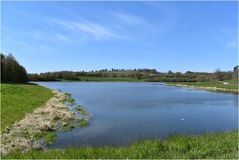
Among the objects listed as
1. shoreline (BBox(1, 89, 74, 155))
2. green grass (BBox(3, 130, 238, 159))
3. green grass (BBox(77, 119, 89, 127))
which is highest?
green grass (BBox(3, 130, 238, 159))

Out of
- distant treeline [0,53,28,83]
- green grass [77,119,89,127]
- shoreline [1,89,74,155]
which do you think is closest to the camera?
shoreline [1,89,74,155]

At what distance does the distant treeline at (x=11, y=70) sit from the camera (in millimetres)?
68531

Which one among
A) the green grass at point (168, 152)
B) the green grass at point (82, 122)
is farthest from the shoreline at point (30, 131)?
the green grass at point (168, 152)

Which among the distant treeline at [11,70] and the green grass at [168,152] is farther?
the distant treeline at [11,70]

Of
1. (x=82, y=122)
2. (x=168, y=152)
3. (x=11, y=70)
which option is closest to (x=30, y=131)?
(x=82, y=122)

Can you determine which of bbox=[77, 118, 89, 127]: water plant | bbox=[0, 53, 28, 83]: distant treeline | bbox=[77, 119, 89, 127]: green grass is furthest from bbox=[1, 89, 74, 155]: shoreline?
bbox=[0, 53, 28, 83]: distant treeline

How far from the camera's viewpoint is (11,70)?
71062 millimetres

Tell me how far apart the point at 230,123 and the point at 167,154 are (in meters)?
17.6

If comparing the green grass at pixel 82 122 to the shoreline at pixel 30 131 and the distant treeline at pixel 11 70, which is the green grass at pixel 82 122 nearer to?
the shoreline at pixel 30 131

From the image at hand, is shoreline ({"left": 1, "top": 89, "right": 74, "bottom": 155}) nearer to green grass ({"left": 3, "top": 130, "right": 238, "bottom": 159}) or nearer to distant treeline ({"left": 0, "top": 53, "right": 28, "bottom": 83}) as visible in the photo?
green grass ({"left": 3, "top": 130, "right": 238, "bottom": 159})

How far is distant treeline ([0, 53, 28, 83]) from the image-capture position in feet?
225

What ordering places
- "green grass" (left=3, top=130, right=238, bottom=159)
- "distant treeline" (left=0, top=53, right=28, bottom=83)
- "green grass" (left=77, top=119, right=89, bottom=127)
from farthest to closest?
"distant treeline" (left=0, top=53, right=28, bottom=83) → "green grass" (left=77, top=119, right=89, bottom=127) → "green grass" (left=3, top=130, right=238, bottom=159)

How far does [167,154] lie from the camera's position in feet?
36.4

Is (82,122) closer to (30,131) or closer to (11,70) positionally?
(30,131)
